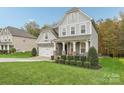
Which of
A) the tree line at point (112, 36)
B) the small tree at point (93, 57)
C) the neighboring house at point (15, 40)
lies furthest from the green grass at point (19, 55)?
the tree line at point (112, 36)

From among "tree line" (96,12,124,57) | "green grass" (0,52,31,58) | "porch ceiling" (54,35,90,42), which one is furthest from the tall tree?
"tree line" (96,12,124,57)

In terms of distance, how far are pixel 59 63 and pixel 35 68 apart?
4.60 ft

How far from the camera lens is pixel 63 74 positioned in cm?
736

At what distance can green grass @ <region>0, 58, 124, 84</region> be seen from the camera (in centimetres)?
691

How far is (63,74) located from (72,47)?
241 cm

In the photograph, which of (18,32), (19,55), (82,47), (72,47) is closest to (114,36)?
(82,47)

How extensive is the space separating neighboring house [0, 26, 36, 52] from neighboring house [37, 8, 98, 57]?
0.54 metres

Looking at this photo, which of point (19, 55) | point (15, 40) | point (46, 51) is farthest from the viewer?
point (46, 51)

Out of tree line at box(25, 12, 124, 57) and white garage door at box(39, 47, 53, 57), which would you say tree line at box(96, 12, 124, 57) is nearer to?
tree line at box(25, 12, 124, 57)

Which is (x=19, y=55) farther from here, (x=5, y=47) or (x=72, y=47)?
(x=72, y=47)

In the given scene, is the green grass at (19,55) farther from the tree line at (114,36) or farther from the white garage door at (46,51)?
the tree line at (114,36)

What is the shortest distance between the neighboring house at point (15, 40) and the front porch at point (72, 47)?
1566 mm
